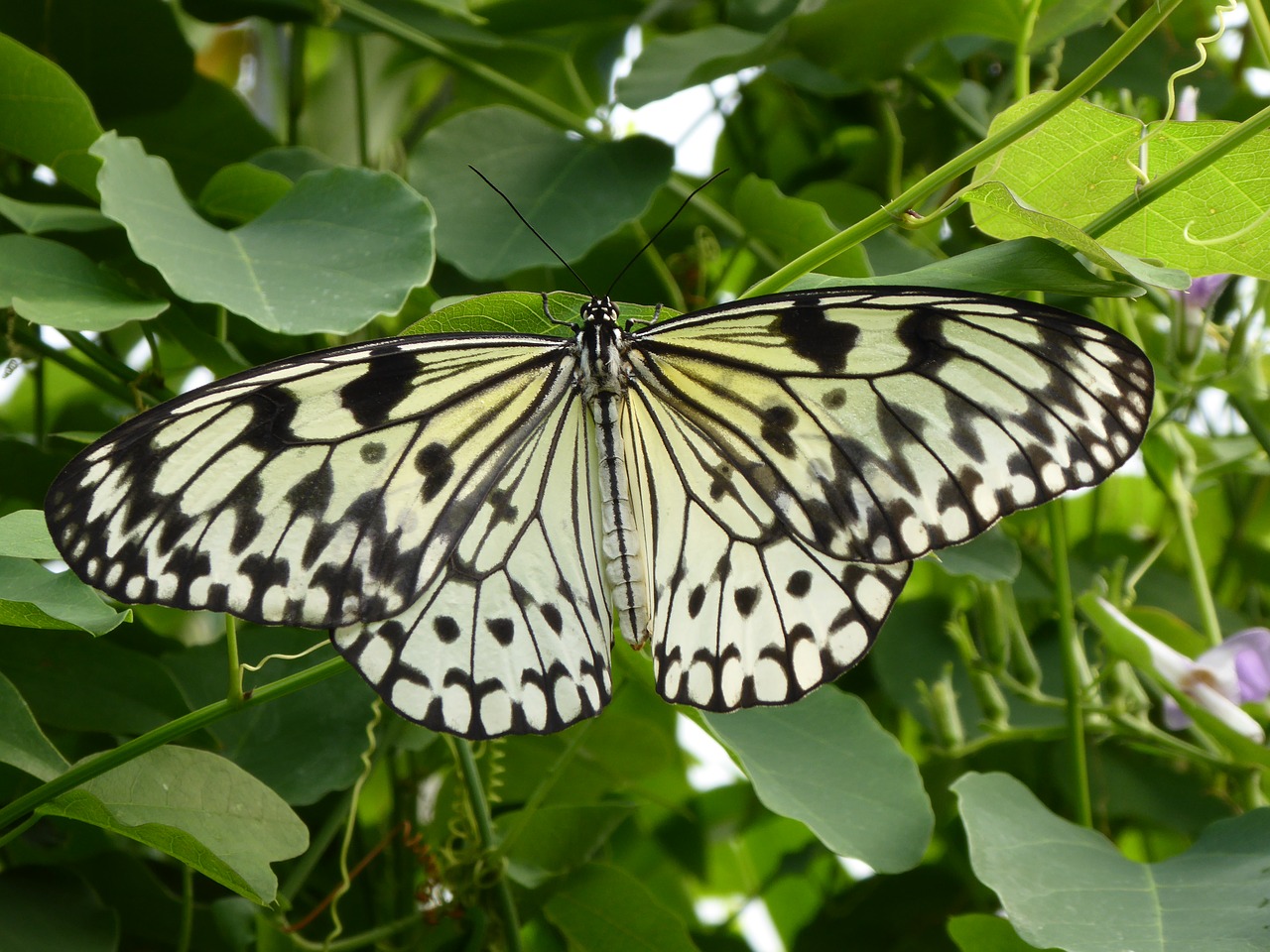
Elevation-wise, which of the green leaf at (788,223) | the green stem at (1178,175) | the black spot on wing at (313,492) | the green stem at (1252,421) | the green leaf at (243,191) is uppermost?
the green leaf at (243,191)

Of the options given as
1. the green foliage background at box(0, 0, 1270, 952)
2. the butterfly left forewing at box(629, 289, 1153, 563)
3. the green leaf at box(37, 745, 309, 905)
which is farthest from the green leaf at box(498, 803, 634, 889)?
the butterfly left forewing at box(629, 289, 1153, 563)

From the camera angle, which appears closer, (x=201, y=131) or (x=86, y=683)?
(x=86, y=683)

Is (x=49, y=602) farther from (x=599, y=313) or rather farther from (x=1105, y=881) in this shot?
(x=1105, y=881)

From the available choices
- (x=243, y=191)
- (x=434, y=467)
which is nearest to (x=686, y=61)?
(x=243, y=191)

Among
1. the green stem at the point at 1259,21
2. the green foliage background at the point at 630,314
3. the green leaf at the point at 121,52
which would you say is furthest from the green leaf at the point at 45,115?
the green stem at the point at 1259,21

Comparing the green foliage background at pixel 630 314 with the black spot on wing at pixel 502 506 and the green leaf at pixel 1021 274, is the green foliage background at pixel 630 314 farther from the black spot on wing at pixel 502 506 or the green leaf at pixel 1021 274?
the black spot on wing at pixel 502 506
